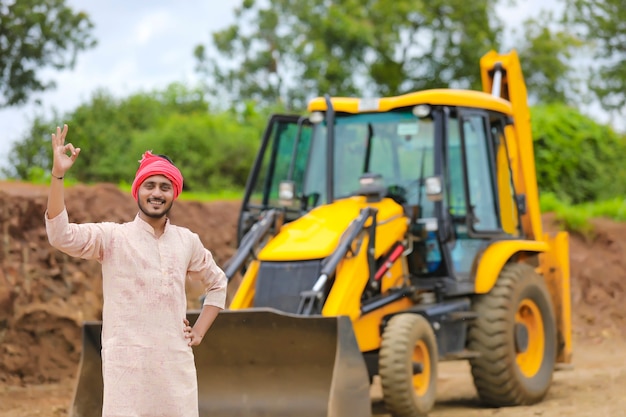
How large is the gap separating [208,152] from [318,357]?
15.1 m

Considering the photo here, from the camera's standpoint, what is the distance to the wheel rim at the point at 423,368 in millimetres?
8234

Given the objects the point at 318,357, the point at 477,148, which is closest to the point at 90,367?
the point at 318,357

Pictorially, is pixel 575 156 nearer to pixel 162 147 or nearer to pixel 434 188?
pixel 162 147

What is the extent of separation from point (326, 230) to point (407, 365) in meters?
1.33

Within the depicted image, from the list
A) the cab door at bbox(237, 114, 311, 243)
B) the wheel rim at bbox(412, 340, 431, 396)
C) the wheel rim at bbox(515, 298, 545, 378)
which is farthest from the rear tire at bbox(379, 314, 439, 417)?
the cab door at bbox(237, 114, 311, 243)

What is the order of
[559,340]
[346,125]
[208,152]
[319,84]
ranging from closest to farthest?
1. [346,125]
2. [559,340]
3. [208,152]
4. [319,84]

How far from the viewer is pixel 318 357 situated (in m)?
7.41

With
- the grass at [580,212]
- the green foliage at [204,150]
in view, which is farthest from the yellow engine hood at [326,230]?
the green foliage at [204,150]

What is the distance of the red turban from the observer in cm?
437

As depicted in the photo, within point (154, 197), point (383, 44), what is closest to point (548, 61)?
point (383, 44)

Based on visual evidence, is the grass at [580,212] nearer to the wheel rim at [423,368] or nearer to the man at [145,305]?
the wheel rim at [423,368]

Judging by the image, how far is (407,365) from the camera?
7863 millimetres

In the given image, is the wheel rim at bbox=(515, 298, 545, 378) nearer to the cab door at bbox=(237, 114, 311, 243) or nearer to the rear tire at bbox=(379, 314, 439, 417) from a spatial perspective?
the rear tire at bbox=(379, 314, 439, 417)

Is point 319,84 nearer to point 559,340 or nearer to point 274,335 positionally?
point 559,340
